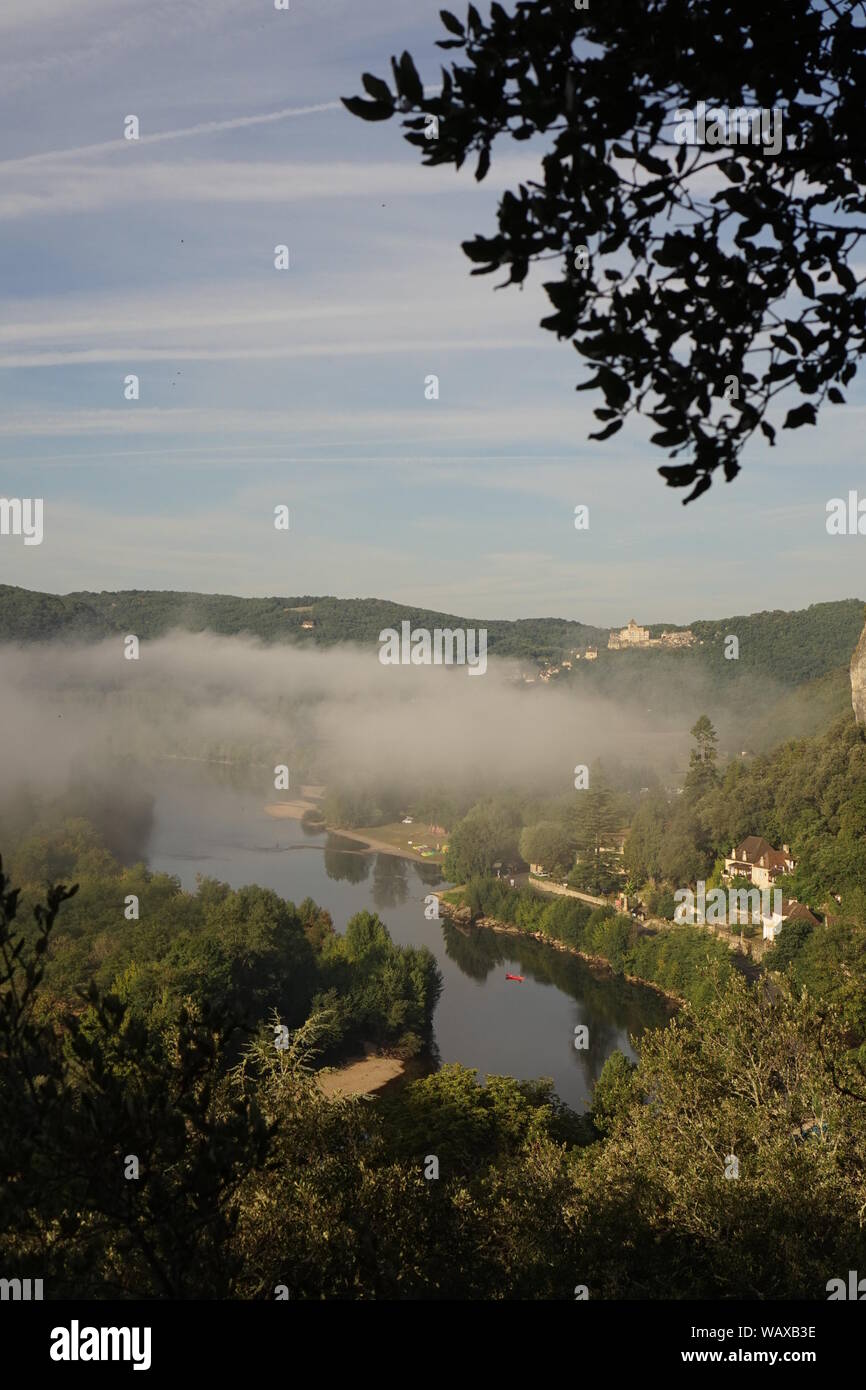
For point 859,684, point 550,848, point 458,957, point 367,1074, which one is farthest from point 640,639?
point 367,1074

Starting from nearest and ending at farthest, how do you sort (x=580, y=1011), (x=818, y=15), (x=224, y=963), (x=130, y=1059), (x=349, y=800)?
(x=818, y=15) → (x=130, y=1059) → (x=224, y=963) → (x=580, y=1011) → (x=349, y=800)

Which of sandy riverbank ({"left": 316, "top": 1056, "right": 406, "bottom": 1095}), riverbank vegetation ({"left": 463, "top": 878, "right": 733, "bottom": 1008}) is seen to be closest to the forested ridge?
riverbank vegetation ({"left": 463, "top": 878, "right": 733, "bottom": 1008})

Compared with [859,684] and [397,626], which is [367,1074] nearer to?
[859,684]

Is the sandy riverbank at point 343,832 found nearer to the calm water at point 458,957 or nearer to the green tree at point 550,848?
the calm water at point 458,957
